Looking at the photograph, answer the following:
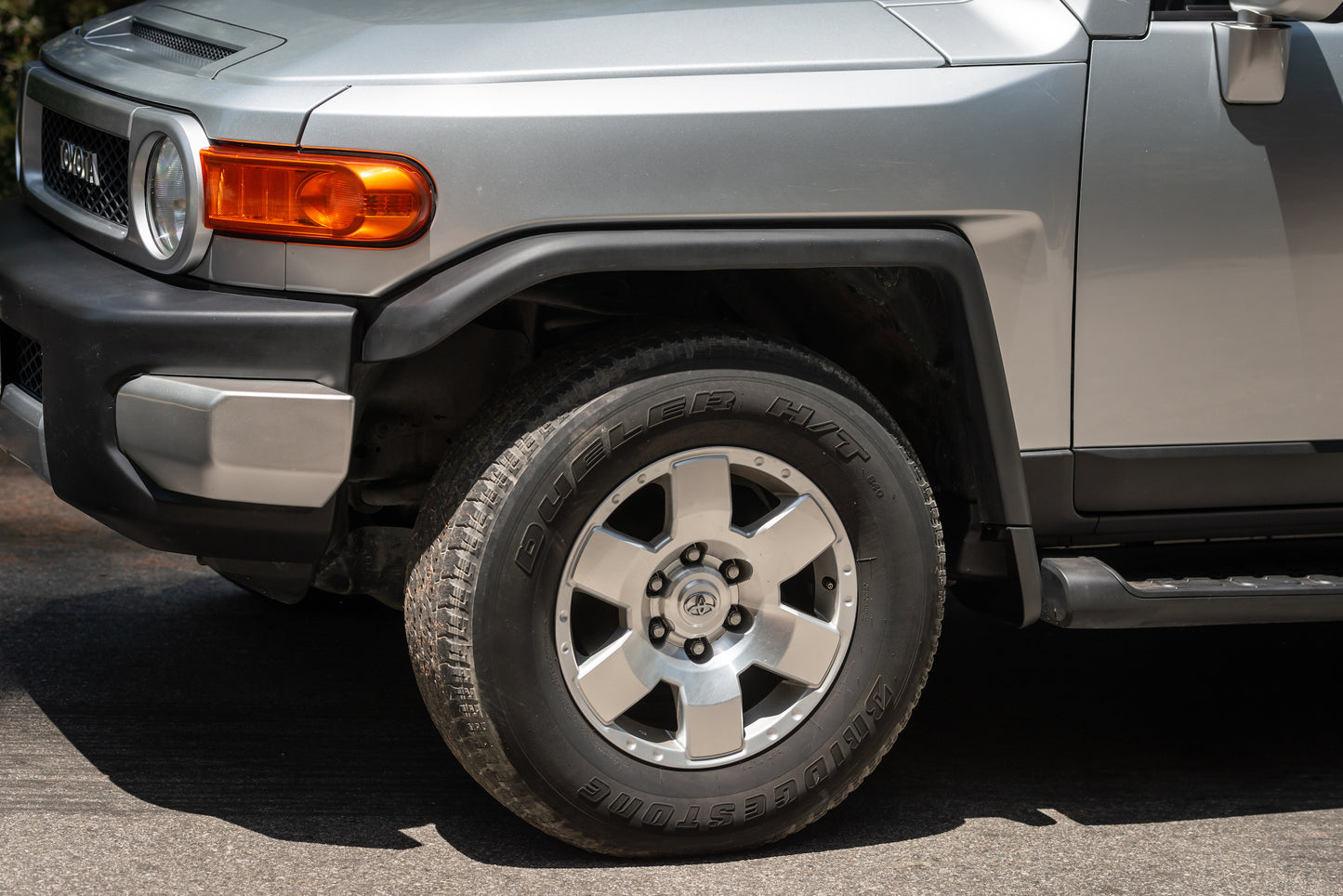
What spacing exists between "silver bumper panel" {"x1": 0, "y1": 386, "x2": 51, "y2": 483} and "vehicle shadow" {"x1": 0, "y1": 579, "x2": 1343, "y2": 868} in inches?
28.2

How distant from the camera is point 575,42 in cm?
256

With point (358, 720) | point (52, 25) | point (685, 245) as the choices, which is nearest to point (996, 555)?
point (685, 245)

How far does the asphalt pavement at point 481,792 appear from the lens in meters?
2.72

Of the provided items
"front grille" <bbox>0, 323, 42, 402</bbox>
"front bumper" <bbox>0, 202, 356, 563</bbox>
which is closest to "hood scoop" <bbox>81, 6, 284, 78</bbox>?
"front bumper" <bbox>0, 202, 356, 563</bbox>

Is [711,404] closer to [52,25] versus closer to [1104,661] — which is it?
[1104,661]

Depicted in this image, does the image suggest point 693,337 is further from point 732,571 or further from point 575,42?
point 575,42

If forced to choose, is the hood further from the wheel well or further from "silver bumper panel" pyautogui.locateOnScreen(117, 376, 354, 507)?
"silver bumper panel" pyautogui.locateOnScreen(117, 376, 354, 507)

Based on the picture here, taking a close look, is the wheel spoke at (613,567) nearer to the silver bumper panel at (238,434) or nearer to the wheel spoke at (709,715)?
the wheel spoke at (709,715)

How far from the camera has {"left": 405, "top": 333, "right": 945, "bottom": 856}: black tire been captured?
260 centimetres

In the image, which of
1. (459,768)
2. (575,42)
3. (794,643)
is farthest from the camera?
(459,768)

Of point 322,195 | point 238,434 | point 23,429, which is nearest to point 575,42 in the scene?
point 322,195

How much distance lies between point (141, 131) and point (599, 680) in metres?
1.23

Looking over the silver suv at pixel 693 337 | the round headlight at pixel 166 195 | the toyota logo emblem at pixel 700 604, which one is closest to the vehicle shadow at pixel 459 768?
the silver suv at pixel 693 337

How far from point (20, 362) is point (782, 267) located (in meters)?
1.46
